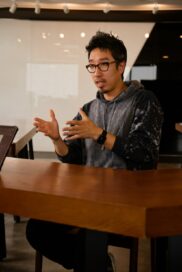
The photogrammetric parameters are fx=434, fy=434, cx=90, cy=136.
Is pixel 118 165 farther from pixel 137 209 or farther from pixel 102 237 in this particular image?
pixel 137 209

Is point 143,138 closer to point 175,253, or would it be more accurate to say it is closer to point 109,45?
point 109,45

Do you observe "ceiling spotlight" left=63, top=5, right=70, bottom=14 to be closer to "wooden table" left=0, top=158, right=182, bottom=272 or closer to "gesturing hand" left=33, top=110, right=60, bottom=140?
"gesturing hand" left=33, top=110, right=60, bottom=140

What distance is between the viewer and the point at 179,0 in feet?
16.8

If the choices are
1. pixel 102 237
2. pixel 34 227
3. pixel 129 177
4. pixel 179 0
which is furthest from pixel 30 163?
pixel 179 0

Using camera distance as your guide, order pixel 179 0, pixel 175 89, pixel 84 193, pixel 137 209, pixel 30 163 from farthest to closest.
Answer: pixel 175 89 → pixel 179 0 → pixel 30 163 → pixel 84 193 → pixel 137 209

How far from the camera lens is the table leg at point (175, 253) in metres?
1.20

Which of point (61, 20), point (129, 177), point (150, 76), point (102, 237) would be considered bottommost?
point (102, 237)

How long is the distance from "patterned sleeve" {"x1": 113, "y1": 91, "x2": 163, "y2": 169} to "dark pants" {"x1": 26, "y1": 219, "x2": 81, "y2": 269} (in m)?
0.36

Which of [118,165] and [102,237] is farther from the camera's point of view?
[118,165]

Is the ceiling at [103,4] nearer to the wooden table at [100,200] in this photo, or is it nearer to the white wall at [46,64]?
the white wall at [46,64]

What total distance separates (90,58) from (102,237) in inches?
37.1

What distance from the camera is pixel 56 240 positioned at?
1.70m

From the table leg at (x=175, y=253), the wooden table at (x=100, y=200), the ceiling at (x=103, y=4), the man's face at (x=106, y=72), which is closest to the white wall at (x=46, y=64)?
the ceiling at (x=103, y=4)

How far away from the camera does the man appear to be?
1688mm
